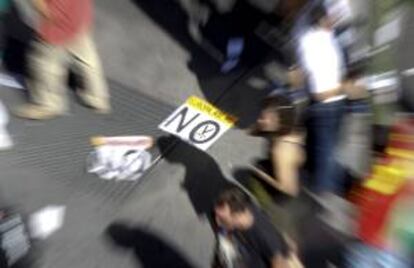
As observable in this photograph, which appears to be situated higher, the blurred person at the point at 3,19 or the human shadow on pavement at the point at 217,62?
the blurred person at the point at 3,19

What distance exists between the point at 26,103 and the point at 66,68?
38 cm

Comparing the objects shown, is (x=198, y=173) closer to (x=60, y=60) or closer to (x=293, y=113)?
(x=293, y=113)

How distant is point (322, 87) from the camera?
5.87 meters

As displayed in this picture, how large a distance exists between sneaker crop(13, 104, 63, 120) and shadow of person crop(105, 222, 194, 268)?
39.9 inches

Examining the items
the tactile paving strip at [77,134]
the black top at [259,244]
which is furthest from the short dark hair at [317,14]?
the black top at [259,244]

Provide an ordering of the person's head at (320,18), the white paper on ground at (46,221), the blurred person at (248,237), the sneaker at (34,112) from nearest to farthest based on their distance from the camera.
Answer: the blurred person at (248,237)
the white paper on ground at (46,221)
the person's head at (320,18)
the sneaker at (34,112)

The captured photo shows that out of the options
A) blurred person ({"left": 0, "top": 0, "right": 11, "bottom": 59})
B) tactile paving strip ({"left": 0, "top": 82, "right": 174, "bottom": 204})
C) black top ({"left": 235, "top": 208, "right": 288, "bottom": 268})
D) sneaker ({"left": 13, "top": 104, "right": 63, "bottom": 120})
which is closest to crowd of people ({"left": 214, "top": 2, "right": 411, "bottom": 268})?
black top ({"left": 235, "top": 208, "right": 288, "bottom": 268})

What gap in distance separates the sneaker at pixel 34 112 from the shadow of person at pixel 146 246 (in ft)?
3.33

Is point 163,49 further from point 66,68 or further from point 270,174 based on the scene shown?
point 270,174

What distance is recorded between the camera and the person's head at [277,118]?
5434mm

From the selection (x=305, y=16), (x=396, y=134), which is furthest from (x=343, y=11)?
(x=396, y=134)

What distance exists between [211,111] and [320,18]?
0.96 metres

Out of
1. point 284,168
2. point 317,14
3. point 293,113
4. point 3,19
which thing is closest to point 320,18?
point 317,14

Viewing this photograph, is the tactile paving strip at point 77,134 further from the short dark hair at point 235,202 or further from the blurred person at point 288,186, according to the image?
the short dark hair at point 235,202
